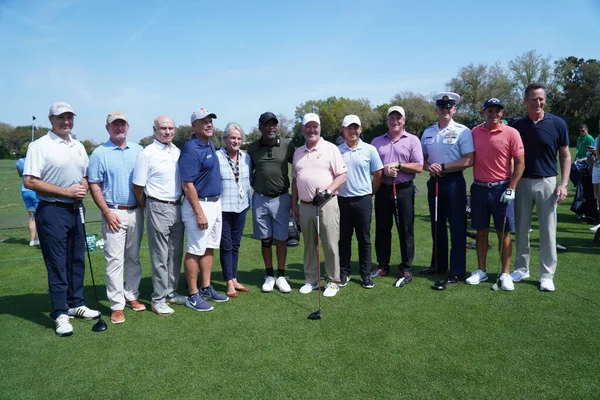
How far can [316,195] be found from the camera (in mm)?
5184

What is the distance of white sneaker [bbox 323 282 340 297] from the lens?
210 inches

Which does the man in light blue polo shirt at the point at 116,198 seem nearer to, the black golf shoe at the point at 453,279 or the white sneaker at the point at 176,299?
the white sneaker at the point at 176,299

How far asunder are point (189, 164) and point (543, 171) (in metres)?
4.23

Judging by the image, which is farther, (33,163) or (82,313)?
(82,313)

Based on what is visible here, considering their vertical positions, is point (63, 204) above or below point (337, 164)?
below

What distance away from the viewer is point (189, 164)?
4730mm

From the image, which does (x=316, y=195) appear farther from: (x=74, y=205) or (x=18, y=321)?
(x=18, y=321)

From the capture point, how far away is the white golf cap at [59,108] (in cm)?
441

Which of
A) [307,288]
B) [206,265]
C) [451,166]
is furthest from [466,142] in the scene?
[206,265]

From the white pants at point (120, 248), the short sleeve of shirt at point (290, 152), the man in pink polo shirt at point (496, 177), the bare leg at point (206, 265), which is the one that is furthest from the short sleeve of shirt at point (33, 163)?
the man in pink polo shirt at point (496, 177)

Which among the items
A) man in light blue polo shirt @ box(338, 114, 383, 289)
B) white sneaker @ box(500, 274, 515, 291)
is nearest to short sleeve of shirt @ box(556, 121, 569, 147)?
white sneaker @ box(500, 274, 515, 291)

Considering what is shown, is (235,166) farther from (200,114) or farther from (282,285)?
(282,285)

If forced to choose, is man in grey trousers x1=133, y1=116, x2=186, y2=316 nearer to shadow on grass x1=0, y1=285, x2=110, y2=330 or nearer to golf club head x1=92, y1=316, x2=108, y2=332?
golf club head x1=92, y1=316, x2=108, y2=332

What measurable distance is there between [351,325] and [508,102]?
63.1 m
